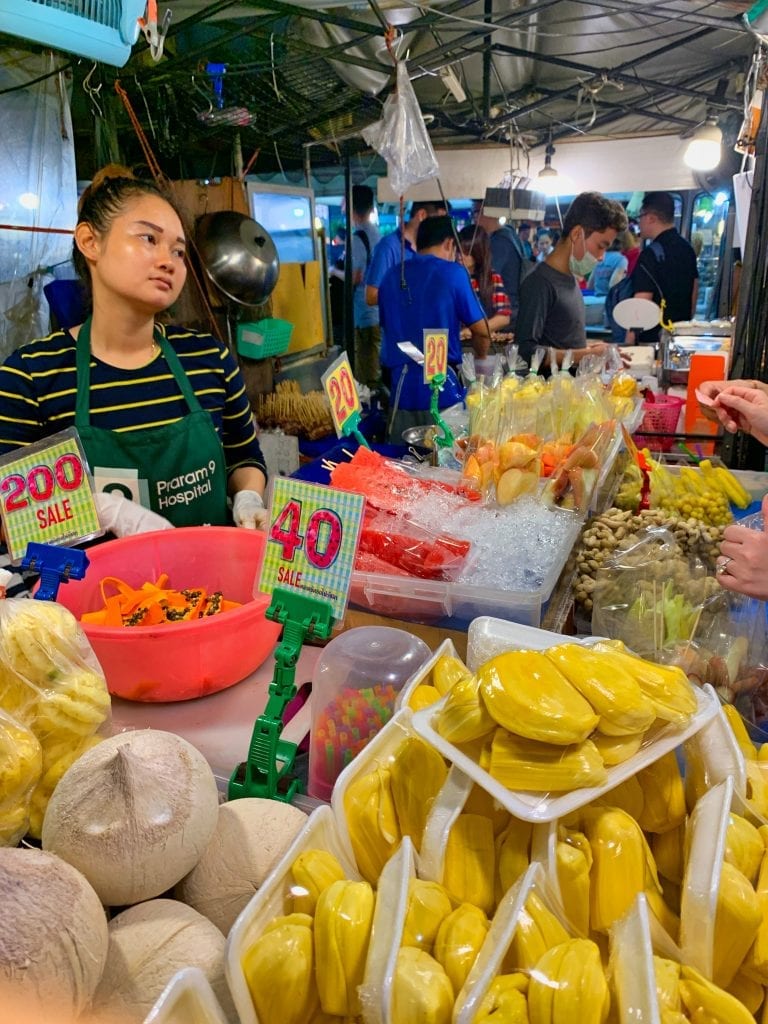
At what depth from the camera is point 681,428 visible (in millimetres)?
3637

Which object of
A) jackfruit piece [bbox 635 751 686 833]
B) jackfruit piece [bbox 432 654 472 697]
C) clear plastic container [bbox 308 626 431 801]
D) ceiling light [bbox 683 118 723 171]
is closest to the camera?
jackfruit piece [bbox 635 751 686 833]

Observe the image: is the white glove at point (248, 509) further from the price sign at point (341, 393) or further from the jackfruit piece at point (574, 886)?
the jackfruit piece at point (574, 886)

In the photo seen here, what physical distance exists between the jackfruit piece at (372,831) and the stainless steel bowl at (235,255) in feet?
14.6

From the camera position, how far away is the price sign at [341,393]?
1.80 meters

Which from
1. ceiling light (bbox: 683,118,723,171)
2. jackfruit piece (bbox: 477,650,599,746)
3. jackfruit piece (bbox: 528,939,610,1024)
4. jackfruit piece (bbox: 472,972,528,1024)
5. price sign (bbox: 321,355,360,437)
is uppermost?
ceiling light (bbox: 683,118,723,171)

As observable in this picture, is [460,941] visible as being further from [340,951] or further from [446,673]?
[446,673]

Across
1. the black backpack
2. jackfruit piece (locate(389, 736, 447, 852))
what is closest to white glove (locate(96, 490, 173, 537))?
jackfruit piece (locate(389, 736, 447, 852))

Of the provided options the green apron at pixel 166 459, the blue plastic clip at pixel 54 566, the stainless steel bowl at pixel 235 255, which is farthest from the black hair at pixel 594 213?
the blue plastic clip at pixel 54 566

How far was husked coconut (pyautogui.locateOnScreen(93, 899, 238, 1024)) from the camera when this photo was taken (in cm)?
63

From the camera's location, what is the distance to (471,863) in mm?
729

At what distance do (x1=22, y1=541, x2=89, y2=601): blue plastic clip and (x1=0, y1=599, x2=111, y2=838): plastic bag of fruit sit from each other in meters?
0.11

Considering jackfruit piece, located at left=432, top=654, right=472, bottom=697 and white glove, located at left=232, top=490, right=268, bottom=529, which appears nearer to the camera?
jackfruit piece, located at left=432, top=654, right=472, bottom=697

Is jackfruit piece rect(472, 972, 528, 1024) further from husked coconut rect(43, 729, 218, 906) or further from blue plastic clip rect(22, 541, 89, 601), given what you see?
blue plastic clip rect(22, 541, 89, 601)

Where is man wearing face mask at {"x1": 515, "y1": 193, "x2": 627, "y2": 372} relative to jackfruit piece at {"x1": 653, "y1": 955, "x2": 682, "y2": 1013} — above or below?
above
